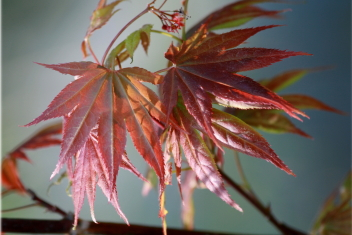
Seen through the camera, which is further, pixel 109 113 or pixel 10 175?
pixel 10 175

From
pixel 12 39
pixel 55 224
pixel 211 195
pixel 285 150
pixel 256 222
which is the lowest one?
pixel 256 222

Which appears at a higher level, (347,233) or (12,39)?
(12,39)

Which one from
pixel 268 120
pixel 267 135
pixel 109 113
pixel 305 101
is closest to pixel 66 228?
pixel 109 113

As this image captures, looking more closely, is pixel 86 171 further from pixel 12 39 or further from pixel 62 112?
pixel 12 39

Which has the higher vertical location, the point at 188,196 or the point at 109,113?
the point at 109,113

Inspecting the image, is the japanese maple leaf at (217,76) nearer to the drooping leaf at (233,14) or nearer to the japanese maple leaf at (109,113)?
the japanese maple leaf at (109,113)

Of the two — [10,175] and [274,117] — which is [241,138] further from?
[10,175]

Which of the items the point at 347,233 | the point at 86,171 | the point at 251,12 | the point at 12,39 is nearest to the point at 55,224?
the point at 86,171
